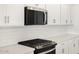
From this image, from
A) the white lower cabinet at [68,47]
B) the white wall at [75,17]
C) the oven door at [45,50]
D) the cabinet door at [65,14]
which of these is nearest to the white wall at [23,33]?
the cabinet door at [65,14]

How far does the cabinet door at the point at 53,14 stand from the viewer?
2702 mm

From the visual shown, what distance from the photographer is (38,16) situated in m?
2.28

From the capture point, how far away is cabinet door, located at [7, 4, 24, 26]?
182 cm

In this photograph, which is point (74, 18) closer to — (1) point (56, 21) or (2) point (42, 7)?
(1) point (56, 21)

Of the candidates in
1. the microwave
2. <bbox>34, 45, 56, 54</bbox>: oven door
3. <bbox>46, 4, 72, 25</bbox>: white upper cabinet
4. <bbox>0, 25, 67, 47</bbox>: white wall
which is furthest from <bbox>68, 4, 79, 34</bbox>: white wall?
<bbox>34, 45, 56, 54</bbox>: oven door

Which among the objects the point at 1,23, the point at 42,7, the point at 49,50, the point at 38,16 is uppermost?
the point at 42,7

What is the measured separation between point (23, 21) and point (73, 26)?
7.47 ft

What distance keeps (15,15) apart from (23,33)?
0.50 meters

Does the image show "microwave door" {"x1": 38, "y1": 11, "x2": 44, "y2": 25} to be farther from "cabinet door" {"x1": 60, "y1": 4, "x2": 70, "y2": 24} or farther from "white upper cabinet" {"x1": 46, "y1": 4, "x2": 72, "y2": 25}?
"cabinet door" {"x1": 60, "y1": 4, "x2": 70, "y2": 24}

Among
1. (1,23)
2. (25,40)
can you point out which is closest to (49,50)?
(25,40)

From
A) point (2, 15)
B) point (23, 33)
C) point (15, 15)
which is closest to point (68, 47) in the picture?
point (23, 33)

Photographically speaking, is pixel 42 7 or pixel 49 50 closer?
pixel 49 50

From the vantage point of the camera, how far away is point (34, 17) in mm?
2191

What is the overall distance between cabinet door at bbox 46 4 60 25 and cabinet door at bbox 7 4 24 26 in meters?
0.85
